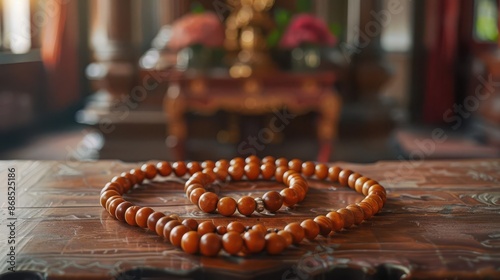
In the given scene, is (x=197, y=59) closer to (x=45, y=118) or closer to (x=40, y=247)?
(x=45, y=118)

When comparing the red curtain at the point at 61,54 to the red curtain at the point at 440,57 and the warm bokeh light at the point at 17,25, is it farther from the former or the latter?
the red curtain at the point at 440,57

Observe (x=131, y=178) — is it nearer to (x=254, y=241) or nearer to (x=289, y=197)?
(x=289, y=197)

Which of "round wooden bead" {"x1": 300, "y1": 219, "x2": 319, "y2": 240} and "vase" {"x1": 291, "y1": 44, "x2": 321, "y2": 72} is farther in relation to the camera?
"vase" {"x1": 291, "y1": 44, "x2": 321, "y2": 72}

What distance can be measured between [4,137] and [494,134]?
456cm

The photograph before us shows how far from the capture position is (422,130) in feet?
21.8

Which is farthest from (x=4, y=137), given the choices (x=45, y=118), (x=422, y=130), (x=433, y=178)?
(x=433, y=178)

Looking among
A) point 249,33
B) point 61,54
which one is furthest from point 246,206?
point 61,54

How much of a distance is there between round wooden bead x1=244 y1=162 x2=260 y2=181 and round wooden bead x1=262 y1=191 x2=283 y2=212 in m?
0.30

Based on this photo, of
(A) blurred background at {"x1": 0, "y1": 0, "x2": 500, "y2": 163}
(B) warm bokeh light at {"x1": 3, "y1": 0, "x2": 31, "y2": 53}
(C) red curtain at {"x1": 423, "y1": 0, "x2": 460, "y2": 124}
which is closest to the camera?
(A) blurred background at {"x1": 0, "y1": 0, "x2": 500, "y2": 163}

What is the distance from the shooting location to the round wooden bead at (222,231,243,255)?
0.98 metres

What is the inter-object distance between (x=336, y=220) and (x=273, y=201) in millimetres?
159

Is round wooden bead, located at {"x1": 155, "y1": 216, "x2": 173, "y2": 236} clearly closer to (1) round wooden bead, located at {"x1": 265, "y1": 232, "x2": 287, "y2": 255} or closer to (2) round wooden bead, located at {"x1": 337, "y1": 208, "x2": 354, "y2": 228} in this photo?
(1) round wooden bead, located at {"x1": 265, "y1": 232, "x2": 287, "y2": 255}

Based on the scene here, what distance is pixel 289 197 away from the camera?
124 centimetres

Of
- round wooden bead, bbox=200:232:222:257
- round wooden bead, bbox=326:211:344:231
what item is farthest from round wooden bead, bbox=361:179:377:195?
round wooden bead, bbox=200:232:222:257
